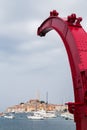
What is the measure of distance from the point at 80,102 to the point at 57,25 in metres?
2.90

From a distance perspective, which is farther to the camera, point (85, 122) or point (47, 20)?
point (47, 20)

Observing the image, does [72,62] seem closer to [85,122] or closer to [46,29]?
[85,122]

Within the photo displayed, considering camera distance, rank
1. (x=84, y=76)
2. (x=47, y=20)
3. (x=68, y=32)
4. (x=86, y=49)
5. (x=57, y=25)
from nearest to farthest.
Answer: (x=84, y=76), (x=86, y=49), (x=68, y=32), (x=57, y=25), (x=47, y=20)

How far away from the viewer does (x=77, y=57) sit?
9023mm

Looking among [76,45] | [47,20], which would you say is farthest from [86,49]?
[47,20]

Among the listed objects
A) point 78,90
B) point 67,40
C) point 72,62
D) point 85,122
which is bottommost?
point 85,122

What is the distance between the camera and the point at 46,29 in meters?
12.3

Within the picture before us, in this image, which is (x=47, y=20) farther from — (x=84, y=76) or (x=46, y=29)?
(x=84, y=76)

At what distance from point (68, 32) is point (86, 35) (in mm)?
462

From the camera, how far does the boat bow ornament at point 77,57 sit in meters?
8.43

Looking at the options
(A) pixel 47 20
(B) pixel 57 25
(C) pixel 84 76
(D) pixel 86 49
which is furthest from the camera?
(A) pixel 47 20

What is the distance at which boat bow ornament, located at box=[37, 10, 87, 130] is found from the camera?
8.43 metres

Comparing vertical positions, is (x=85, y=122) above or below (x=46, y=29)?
below

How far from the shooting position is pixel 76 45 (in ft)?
29.8
